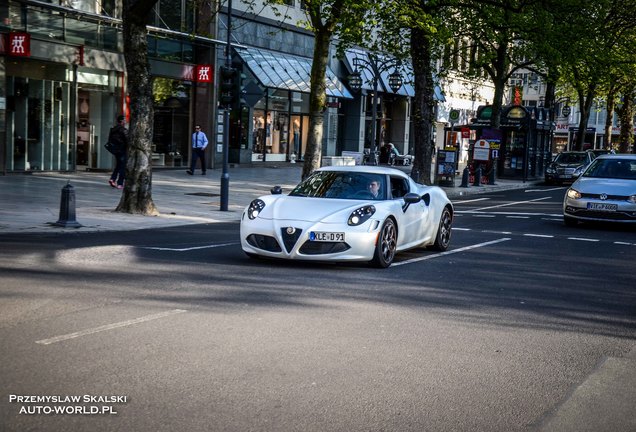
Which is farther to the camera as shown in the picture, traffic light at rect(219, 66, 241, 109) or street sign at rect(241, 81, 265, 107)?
street sign at rect(241, 81, 265, 107)

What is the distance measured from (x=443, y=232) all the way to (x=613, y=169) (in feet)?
24.6

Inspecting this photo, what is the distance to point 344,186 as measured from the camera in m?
12.1

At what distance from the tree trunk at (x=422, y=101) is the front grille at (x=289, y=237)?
2018 cm

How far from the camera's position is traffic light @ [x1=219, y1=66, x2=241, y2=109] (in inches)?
789

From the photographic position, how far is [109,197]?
2189cm

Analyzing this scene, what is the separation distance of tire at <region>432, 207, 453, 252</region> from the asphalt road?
2.30 feet

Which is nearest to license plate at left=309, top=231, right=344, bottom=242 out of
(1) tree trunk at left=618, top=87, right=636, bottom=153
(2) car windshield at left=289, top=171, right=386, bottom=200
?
(2) car windshield at left=289, top=171, right=386, bottom=200

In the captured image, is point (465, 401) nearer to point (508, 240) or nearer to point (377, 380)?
point (377, 380)

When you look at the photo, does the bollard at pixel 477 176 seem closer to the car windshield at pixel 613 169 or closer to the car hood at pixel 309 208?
the car windshield at pixel 613 169

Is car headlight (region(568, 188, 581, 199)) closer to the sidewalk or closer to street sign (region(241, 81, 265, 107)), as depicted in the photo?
the sidewalk

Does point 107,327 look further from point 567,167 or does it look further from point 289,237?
point 567,167

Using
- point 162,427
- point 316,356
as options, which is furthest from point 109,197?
point 162,427

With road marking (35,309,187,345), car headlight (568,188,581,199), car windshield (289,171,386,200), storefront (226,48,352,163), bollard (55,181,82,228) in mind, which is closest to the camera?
road marking (35,309,187,345)

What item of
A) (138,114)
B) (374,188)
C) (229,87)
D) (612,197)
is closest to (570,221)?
(612,197)
